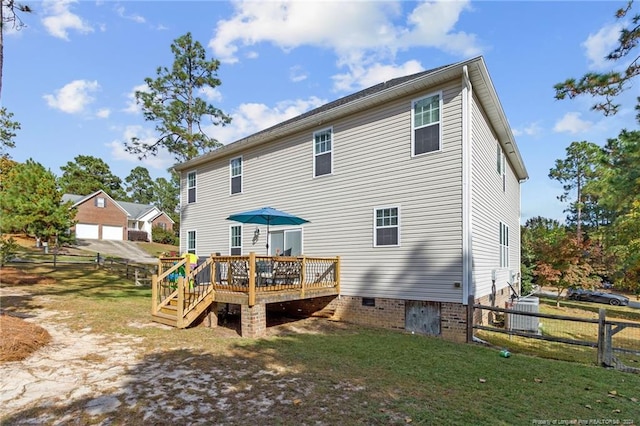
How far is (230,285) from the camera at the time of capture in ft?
26.9

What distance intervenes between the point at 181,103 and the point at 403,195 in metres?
22.0

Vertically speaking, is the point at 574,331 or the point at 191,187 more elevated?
the point at 191,187

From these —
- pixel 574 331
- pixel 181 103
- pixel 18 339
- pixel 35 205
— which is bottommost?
pixel 574 331

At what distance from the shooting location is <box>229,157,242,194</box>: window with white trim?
13742 mm

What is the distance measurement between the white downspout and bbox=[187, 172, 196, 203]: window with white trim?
11.9 meters

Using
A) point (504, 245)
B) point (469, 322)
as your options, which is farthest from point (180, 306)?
point (504, 245)

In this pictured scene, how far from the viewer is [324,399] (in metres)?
4.36

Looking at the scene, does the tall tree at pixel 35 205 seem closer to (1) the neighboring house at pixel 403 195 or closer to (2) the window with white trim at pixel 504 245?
(1) the neighboring house at pixel 403 195

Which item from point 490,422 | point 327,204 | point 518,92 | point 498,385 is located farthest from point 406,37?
point 490,422

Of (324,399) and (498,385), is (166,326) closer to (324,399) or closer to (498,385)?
(324,399)

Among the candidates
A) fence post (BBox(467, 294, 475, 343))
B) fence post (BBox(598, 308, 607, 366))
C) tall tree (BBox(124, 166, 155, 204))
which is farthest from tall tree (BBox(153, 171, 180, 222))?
fence post (BBox(598, 308, 607, 366))

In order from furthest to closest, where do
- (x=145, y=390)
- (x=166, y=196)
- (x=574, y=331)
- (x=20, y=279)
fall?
(x=166, y=196), (x=20, y=279), (x=574, y=331), (x=145, y=390)

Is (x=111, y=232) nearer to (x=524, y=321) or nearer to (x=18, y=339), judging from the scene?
(x=18, y=339)

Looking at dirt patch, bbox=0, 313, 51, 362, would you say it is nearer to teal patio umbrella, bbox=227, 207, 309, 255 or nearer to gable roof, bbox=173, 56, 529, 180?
teal patio umbrella, bbox=227, 207, 309, 255
